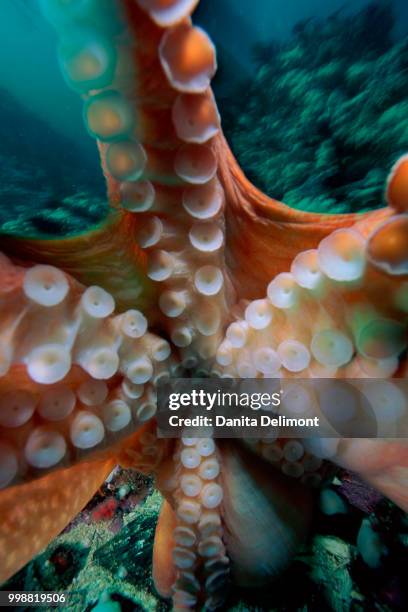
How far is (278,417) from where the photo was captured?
1196 mm

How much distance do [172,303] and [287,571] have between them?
5.22 ft

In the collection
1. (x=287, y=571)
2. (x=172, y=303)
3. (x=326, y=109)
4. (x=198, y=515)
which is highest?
(x=326, y=109)

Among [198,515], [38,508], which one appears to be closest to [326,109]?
[198,515]

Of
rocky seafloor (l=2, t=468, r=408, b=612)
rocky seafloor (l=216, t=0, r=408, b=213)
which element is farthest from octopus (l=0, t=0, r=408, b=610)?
rocky seafloor (l=216, t=0, r=408, b=213)

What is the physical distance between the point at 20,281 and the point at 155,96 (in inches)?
20.1

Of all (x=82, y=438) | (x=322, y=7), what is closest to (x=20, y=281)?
(x=82, y=438)

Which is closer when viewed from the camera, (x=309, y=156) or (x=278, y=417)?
(x=278, y=417)

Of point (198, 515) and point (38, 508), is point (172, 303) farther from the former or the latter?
point (38, 508)

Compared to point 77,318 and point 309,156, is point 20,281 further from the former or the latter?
point 309,156

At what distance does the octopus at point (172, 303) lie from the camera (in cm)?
67

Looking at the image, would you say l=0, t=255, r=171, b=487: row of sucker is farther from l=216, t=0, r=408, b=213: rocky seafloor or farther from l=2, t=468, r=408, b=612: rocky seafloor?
l=216, t=0, r=408, b=213: rocky seafloor

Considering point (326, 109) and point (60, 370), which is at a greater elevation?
point (326, 109)

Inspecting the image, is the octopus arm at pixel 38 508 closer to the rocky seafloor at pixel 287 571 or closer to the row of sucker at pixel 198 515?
the row of sucker at pixel 198 515

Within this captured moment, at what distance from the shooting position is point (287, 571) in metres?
1.80
